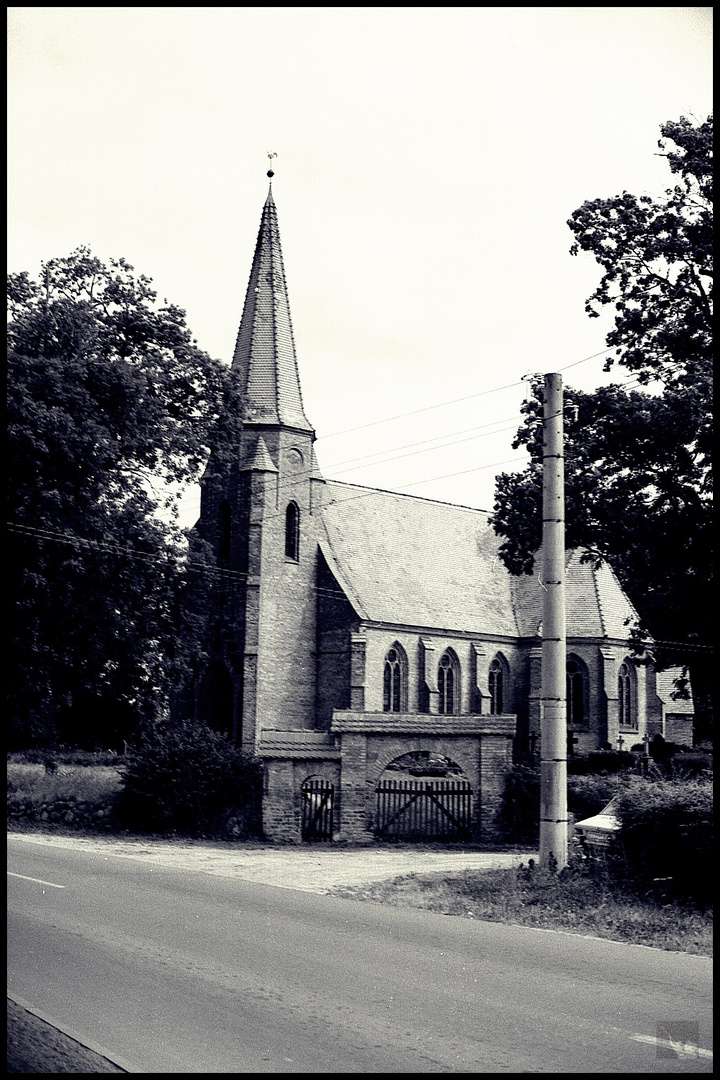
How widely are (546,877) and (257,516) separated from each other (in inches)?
1167

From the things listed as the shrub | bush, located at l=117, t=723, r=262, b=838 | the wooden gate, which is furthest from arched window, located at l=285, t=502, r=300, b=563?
the shrub

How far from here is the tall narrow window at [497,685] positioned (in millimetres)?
49188

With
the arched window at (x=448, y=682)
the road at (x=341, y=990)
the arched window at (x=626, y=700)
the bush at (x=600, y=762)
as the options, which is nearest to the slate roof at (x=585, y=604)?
the arched window at (x=626, y=700)

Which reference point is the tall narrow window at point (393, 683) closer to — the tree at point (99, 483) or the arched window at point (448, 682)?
the arched window at point (448, 682)

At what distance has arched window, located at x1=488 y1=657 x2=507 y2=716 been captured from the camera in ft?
161

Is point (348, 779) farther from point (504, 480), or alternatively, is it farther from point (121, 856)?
point (504, 480)

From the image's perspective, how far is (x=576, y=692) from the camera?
157 feet

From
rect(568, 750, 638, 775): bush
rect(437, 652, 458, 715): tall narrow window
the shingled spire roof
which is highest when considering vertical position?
the shingled spire roof

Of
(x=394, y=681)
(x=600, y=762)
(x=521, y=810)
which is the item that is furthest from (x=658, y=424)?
(x=394, y=681)

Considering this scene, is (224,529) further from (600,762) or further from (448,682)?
(600,762)

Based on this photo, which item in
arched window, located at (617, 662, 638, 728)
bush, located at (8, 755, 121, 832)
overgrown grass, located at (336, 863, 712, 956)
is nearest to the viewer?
overgrown grass, located at (336, 863, 712, 956)

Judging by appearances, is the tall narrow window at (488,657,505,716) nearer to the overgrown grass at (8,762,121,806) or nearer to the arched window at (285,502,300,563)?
the arched window at (285,502,300,563)

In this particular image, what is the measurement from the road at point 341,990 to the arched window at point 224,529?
31.1 m

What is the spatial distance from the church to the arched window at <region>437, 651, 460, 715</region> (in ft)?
0.20
